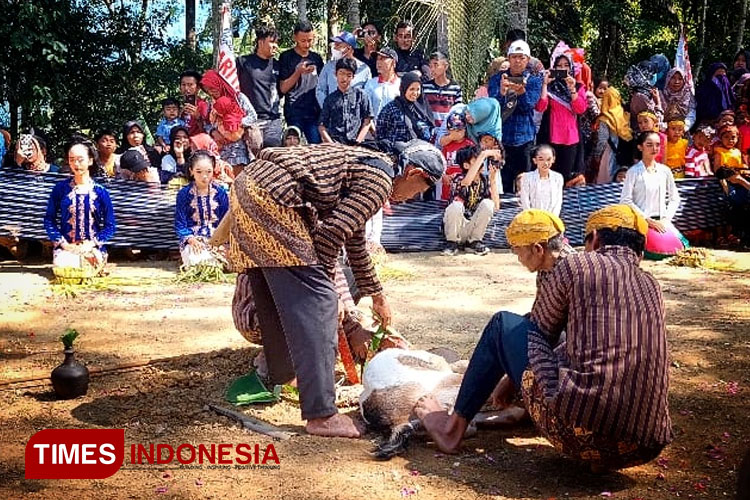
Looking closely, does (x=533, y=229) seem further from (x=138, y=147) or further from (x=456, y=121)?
(x=138, y=147)

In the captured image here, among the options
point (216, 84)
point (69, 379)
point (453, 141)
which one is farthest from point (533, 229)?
point (216, 84)

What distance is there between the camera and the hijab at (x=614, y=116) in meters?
10.3

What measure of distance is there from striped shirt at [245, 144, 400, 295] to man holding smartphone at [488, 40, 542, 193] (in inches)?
231

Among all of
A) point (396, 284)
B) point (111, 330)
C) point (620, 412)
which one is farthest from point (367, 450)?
point (396, 284)

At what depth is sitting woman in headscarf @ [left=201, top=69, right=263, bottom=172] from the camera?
9.23 metres

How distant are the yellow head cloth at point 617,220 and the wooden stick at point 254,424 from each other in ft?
5.52

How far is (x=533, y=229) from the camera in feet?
12.3

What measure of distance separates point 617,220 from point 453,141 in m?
5.96

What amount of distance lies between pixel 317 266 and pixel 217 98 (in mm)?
5911

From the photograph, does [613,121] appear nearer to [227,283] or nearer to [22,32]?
[227,283]

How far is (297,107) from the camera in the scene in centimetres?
977

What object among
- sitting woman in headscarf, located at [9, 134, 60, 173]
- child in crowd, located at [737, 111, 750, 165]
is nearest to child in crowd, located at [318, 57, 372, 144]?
sitting woman in headscarf, located at [9, 134, 60, 173]

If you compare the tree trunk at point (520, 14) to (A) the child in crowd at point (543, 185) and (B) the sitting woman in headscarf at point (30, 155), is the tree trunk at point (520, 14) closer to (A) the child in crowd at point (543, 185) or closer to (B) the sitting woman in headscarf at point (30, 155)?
(A) the child in crowd at point (543, 185)

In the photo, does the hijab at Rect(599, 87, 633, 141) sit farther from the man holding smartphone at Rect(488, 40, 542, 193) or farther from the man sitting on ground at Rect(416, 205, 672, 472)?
the man sitting on ground at Rect(416, 205, 672, 472)
